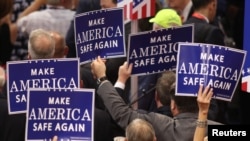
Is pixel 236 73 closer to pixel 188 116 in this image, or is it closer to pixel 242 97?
pixel 188 116

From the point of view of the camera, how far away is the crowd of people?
8.52 m

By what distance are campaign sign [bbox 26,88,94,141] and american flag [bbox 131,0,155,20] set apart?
92.8 inches

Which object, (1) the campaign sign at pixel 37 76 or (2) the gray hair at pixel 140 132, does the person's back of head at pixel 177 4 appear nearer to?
(1) the campaign sign at pixel 37 76

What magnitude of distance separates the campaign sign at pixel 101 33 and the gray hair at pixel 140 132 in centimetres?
180

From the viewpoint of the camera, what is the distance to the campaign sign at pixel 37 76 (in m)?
9.02

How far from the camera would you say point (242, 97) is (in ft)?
40.3

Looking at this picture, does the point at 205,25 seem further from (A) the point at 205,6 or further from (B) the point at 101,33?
(B) the point at 101,33

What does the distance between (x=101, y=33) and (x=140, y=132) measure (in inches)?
77.8

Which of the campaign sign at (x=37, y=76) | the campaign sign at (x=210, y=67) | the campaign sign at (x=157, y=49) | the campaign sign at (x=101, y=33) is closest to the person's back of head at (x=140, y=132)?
the campaign sign at (x=210, y=67)

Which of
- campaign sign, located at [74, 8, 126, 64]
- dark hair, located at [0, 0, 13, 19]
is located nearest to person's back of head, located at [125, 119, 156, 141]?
campaign sign, located at [74, 8, 126, 64]

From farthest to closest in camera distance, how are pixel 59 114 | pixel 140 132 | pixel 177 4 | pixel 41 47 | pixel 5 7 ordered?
1. pixel 177 4
2. pixel 5 7
3. pixel 41 47
4. pixel 59 114
5. pixel 140 132

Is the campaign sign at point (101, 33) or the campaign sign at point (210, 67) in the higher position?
the campaign sign at point (101, 33)

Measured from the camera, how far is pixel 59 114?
851 centimetres

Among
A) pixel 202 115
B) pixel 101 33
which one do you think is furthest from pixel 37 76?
pixel 202 115
